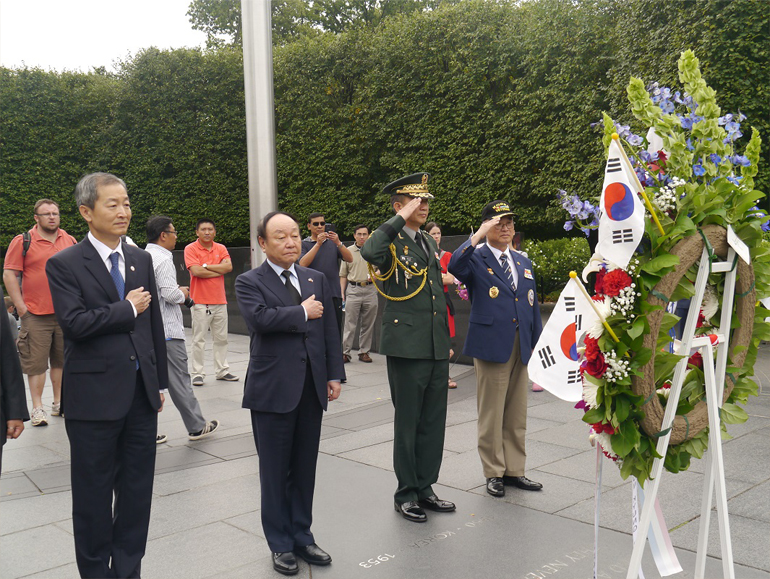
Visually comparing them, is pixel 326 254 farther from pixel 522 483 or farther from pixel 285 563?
pixel 285 563

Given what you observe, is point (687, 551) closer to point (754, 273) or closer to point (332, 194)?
point (754, 273)

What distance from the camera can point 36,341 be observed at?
679 centimetres

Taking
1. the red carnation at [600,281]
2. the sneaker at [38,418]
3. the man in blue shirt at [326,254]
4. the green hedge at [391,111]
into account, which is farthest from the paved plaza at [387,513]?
the green hedge at [391,111]

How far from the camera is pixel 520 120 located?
1264 cm

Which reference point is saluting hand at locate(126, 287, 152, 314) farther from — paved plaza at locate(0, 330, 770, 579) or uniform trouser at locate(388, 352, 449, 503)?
uniform trouser at locate(388, 352, 449, 503)

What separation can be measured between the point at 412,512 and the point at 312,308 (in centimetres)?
146

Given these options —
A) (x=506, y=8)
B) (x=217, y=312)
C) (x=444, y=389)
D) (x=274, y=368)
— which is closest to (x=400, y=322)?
(x=444, y=389)

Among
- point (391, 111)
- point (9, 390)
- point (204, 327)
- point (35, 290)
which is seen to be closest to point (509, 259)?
point (9, 390)

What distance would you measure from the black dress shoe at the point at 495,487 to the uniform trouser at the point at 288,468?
141cm

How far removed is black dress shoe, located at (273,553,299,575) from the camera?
3.54 metres

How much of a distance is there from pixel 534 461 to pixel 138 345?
128 inches

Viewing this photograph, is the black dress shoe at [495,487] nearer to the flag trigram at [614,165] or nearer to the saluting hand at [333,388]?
the saluting hand at [333,388]

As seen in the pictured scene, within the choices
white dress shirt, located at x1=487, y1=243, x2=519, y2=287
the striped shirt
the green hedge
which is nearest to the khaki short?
the striped shirt

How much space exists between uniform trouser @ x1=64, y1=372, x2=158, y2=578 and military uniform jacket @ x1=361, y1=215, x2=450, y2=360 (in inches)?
62.2
